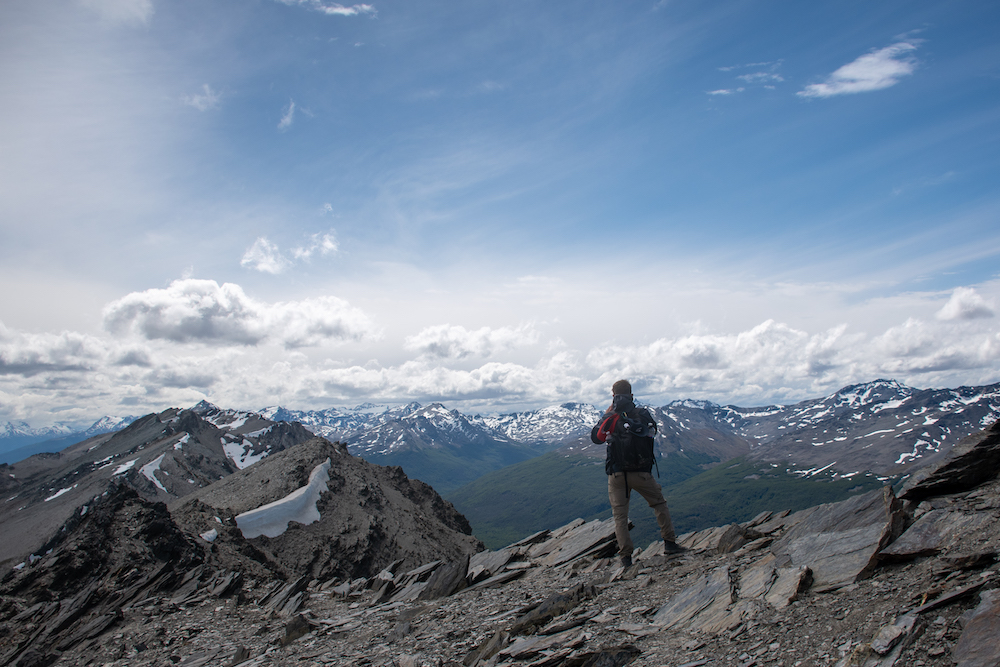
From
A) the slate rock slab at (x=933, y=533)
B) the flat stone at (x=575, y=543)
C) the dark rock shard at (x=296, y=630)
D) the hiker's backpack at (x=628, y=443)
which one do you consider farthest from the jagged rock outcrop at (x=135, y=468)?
the slate rock slab at (x=933, y=533)

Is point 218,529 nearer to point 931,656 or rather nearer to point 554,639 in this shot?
point 554,639

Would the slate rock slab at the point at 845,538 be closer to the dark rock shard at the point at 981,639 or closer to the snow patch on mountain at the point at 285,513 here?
the dark rock shard at the point at 981,639

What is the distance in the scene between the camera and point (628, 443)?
15273 millimetres

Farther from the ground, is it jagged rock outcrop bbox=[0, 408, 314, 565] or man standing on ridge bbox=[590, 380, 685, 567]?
man standing on ridge bbox=[590, 380, 685, 567]

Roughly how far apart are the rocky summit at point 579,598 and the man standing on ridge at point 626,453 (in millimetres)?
1608

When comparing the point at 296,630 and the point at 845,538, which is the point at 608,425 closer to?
the point at 845,538

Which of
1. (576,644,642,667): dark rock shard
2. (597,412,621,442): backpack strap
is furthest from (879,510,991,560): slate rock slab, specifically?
(597,412,621,442): backpack strap

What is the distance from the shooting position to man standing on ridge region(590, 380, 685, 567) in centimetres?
1535

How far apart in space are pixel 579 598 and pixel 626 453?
4.44 m

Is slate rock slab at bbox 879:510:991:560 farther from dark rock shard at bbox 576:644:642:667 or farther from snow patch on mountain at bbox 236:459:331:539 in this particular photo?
snow patch on mountain at bbox 236:459:331:539

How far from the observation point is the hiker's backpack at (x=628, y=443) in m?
15.3

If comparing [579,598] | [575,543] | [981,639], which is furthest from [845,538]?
[575,543]

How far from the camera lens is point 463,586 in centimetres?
1814

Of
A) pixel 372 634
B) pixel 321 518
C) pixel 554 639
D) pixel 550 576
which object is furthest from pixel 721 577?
pixel 321 518
